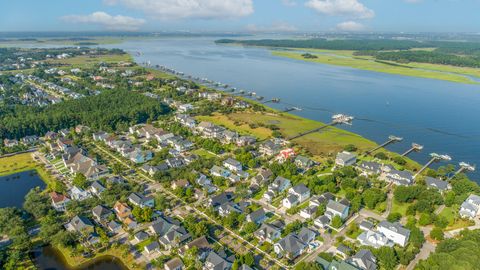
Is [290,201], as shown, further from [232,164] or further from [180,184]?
[180,184]

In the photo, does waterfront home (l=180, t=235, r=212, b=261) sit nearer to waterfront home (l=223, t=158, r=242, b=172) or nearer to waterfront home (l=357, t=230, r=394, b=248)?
waterfront home (l=357, t=230, r=394, b=248)

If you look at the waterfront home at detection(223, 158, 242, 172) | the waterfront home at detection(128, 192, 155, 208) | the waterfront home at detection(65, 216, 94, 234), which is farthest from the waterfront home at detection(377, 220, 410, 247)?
the waterfront home at detection(65, 216, 94, 234)

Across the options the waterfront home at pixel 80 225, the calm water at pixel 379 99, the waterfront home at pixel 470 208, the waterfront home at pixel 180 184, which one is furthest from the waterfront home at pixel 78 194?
the calm water at pixel 379 99

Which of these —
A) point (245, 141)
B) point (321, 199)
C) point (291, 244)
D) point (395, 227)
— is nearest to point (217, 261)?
point (291, 244)

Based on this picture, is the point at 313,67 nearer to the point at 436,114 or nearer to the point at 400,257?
the point at 436,114

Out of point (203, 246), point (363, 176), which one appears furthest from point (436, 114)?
point (203, 246)

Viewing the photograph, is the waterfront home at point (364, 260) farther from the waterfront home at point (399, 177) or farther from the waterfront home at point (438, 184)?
the waterfront home at point (438, 184)
